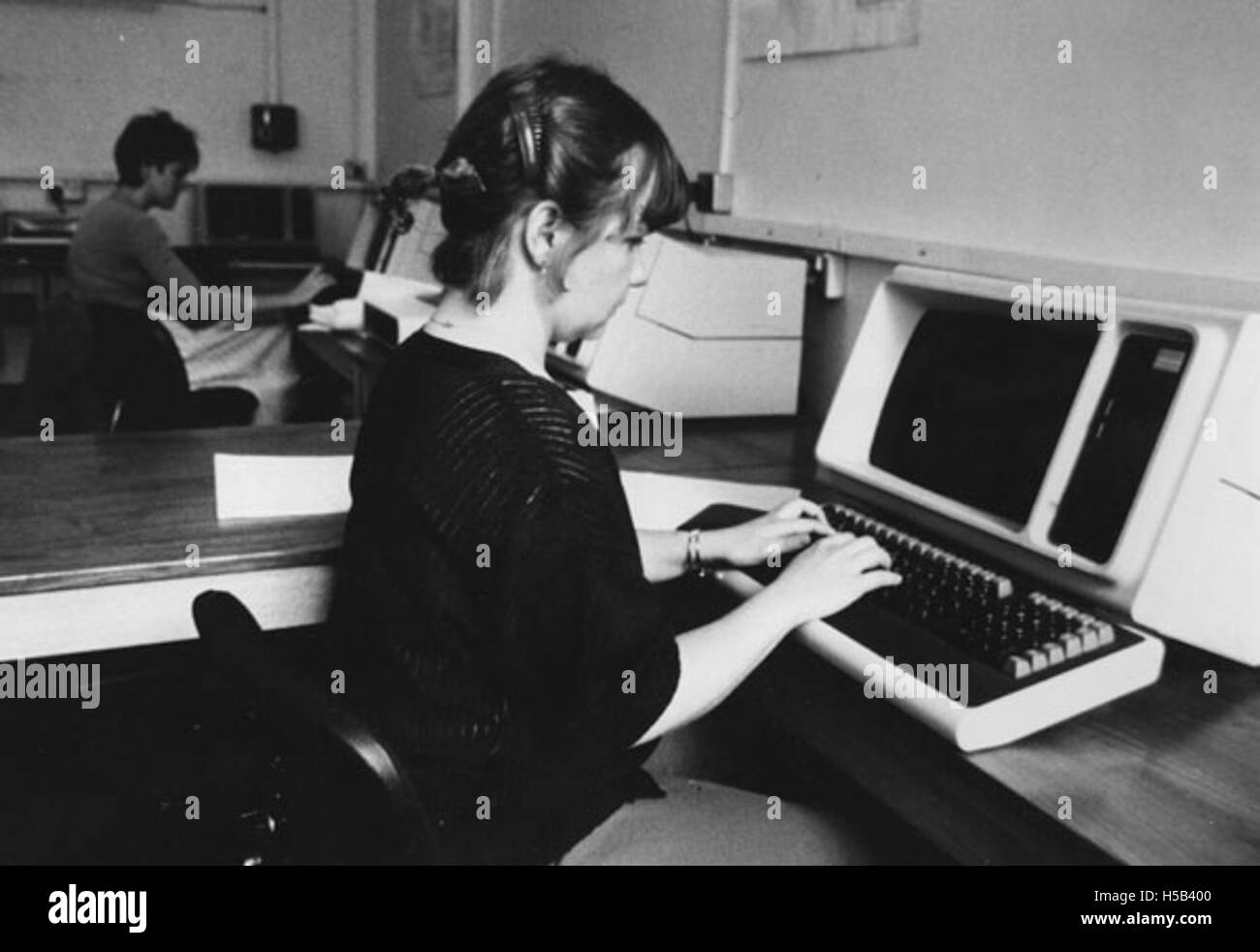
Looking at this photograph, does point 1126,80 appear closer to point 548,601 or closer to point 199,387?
point 548,601

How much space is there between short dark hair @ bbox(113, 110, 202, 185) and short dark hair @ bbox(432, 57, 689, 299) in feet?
9.36

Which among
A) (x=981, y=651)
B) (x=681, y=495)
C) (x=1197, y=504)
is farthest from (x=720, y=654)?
(x=681, y=495)

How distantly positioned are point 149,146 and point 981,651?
10.8 ft

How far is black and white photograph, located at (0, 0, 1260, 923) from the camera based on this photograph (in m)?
Answer: 0.98

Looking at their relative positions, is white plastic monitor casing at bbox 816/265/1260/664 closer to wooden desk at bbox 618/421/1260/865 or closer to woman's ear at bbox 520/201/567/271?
wooden desk at bbox 618/421/1260/865

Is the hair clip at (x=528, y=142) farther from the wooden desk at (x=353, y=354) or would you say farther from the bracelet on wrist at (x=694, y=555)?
the wooden desk at (x=353, y=354)

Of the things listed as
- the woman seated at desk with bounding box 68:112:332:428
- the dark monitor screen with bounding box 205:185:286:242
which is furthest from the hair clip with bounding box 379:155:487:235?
the dark monitor screen with bounding box 205:185:286:242

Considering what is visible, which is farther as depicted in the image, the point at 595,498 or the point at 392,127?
the point at 392,127

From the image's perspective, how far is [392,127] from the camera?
516cm
